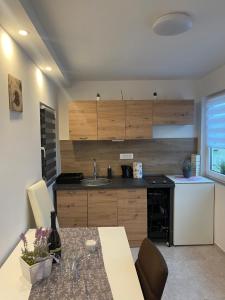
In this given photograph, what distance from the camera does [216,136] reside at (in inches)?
143

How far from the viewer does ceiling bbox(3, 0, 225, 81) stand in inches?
67.9

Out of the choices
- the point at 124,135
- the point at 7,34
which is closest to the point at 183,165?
the point at 124,135

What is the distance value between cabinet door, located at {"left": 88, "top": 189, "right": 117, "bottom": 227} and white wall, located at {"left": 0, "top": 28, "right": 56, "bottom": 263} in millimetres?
982

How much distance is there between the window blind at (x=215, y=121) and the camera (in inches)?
135

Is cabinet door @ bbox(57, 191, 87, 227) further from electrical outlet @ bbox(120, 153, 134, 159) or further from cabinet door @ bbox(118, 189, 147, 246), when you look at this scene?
electrical outlet @ bbox(120, 153, 134, 159)

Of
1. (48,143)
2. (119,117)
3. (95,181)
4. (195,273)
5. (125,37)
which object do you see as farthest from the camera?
(95,181)

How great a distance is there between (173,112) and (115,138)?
95 centimetres

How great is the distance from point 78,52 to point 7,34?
92 cm

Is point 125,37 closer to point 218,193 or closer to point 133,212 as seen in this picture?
point 133,212

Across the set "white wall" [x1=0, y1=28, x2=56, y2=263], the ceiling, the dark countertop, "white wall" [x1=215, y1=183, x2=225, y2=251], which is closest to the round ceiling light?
the ceiling

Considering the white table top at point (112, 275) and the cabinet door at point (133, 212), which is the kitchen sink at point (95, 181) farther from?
the white table top at point (112, 275)

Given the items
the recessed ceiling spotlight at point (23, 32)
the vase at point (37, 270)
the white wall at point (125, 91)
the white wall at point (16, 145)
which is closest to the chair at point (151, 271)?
the vase at point (37, 270)

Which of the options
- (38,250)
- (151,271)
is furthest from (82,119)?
(151,271)

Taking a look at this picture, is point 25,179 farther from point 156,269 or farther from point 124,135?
point 124,135
